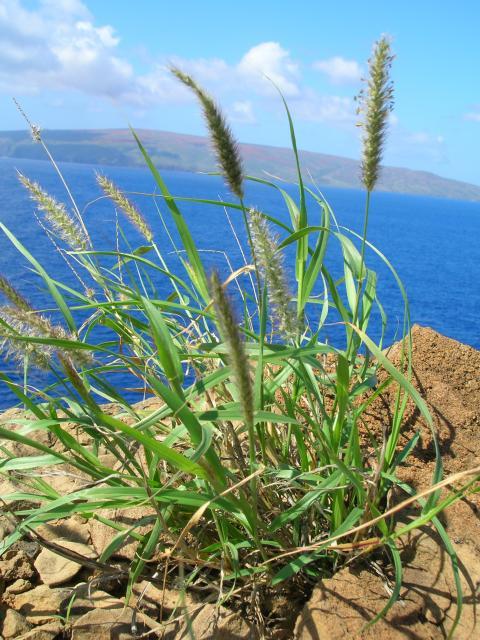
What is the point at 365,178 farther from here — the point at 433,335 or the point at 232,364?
the point at 433,335

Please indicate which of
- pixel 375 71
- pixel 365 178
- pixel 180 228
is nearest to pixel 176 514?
pixel 180 228

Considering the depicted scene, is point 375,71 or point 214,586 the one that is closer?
point 375,71

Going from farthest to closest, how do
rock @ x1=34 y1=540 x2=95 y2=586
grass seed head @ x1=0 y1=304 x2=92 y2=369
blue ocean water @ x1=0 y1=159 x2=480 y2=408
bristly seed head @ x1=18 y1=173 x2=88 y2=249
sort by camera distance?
1. blue ocean water @ x1=0 y1=159 x2=480 y2=408
2. bristly seed head @ x1=18 y1=173 x2=88 y2=249
3. rock @ x1=34 y1=540 x2=95 y2=586
4. grass seed head @ x1=0 y1=304 x2=92 y2=369

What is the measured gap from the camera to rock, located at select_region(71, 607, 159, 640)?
5.71ft

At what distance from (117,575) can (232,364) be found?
3.88ft

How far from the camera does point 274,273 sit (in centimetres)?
153

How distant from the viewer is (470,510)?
201cm

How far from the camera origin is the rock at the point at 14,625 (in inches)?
69.5

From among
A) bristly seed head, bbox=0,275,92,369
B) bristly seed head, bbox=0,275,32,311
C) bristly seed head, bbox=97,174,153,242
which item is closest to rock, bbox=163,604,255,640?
bristly seed head, bbox=0,275,92,369

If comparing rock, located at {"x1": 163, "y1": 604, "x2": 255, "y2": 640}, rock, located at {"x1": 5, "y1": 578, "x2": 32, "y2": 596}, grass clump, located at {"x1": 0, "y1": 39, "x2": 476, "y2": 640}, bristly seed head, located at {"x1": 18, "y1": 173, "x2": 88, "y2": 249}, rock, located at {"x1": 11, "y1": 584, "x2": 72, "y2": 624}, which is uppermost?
bristly seed head, located at {"x1": 18, "y1": 173, "x2": 88, "y2": 249}

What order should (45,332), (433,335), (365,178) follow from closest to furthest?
(45,332)
(365,178)
(433,335)

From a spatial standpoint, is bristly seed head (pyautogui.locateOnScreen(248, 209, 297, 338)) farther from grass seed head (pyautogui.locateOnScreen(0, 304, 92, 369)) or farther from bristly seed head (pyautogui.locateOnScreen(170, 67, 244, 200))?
grass seed head (pyautogui.locateOnScreen(0, 304, 92, 369))

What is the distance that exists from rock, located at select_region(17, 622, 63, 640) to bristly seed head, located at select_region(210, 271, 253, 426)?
1.17m

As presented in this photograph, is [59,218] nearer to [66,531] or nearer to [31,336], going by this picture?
[31,336]
